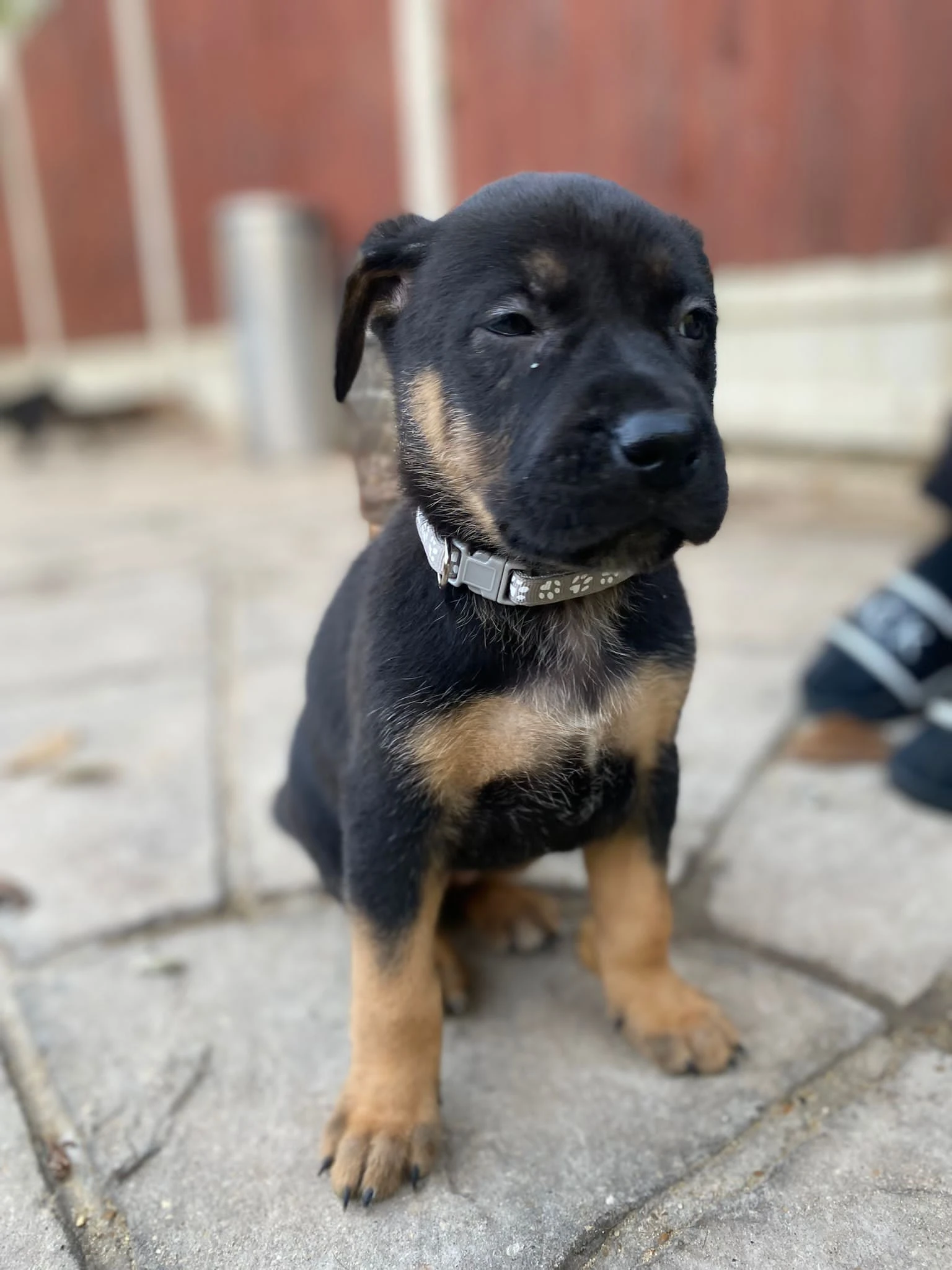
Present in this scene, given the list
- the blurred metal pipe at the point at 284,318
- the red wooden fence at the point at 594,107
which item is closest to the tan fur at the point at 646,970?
the red wooden fence at the point at 594,107

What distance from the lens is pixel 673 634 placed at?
5.90 ft

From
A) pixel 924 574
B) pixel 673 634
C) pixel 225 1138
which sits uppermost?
pixel 673 634

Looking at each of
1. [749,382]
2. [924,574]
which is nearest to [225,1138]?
[924,574]

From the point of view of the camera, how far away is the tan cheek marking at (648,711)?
1748mm

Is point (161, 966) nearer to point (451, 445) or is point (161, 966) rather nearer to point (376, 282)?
point (451, 445)

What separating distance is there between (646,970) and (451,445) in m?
1.00

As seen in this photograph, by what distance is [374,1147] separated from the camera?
168 cm

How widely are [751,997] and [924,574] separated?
1635 mm

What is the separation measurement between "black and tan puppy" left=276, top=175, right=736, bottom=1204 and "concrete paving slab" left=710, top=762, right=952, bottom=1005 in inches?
15.7

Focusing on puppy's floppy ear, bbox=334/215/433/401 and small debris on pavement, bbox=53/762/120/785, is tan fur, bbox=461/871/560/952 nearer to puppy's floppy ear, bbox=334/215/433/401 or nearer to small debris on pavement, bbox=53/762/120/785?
puppy's floppy ear, bbox=334/215/433/401

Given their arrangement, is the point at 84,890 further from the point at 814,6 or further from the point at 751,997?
the point at 814,6

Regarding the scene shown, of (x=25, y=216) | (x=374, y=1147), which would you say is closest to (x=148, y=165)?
(x=25, y=216)

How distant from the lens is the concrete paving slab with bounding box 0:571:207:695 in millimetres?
4023

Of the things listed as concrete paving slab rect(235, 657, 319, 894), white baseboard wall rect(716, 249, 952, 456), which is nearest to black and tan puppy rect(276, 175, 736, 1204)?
concrete paving slab rect(235, 657, 319, 894)
